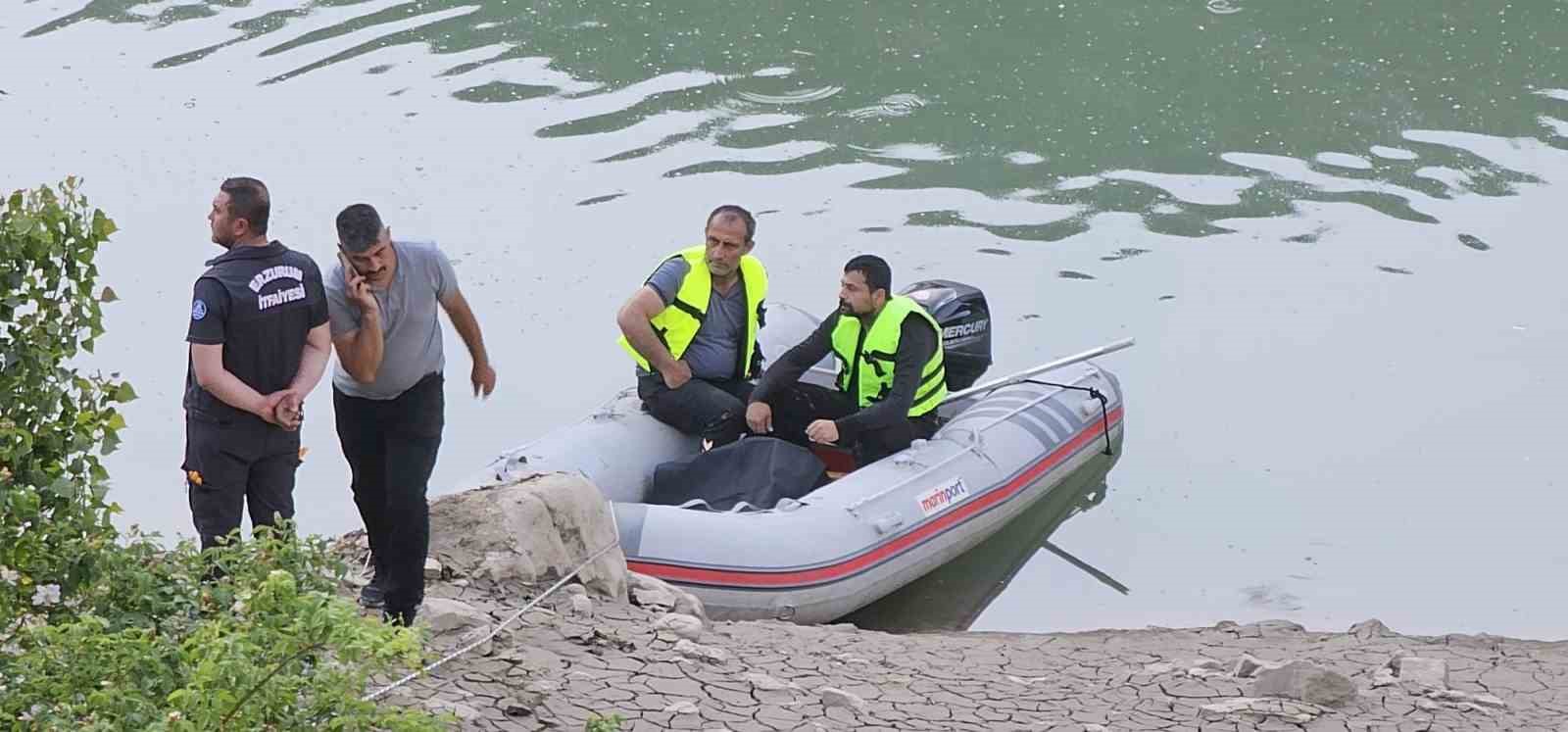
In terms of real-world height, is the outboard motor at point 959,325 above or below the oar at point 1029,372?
above

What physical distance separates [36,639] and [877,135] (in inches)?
362

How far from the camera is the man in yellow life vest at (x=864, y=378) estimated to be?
7457 mm

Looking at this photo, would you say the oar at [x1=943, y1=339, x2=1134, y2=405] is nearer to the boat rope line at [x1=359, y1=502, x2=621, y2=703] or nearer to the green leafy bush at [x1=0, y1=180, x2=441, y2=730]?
the boat rope line at [x1=359, y1=502, x2=621, y2=703]

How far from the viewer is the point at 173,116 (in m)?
12.5

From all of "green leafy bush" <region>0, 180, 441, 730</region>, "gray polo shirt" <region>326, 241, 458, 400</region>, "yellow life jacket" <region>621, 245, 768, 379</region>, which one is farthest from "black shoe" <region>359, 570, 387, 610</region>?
"yellow life jacket" <region>621, 245, 768, 379</region>

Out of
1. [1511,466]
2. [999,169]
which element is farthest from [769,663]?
[999,169]

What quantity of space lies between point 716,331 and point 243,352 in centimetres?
278

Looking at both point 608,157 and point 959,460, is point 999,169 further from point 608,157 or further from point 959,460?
point 959,460

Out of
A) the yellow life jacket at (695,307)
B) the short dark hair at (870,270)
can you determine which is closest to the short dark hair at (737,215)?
the yellow life jacket at (695,307)

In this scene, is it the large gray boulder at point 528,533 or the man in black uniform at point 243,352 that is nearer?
the man in black uniform at point 243,352

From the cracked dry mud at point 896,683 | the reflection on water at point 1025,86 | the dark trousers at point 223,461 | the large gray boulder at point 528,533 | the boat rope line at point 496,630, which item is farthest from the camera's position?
the reflection on water at point 1025,86

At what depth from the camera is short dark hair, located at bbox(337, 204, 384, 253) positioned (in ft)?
16.1

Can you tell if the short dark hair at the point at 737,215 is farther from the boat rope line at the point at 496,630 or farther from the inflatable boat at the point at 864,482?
the boat rope line at the point at 496,630

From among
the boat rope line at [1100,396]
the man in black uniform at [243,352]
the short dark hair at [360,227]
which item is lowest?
the boat rope line at [1100,396]
